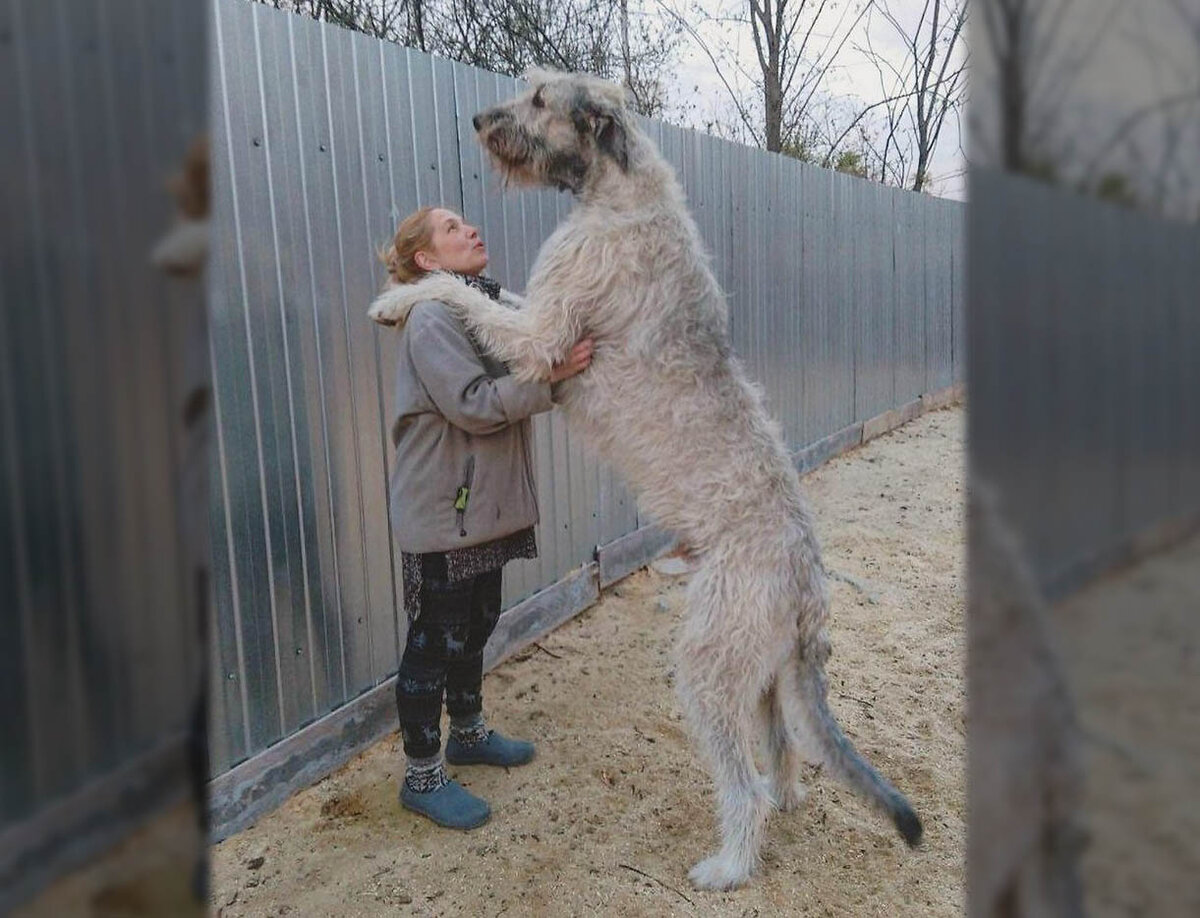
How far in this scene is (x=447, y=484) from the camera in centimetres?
352

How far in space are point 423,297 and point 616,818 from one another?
229 cm

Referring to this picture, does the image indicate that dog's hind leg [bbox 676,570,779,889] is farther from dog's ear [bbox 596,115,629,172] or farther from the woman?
dog's ear [bbox 596,115,629,172]

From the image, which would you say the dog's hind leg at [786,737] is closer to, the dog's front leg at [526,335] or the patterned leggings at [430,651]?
the patterned leggings at [430,651]

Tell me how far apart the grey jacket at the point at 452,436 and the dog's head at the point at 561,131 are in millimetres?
708

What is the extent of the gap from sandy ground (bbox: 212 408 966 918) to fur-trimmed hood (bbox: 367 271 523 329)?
6.81ft

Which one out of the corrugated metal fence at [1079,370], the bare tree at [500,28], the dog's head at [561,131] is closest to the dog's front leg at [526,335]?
the dog's head at [561,131]

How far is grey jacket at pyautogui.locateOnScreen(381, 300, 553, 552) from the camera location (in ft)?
11.0

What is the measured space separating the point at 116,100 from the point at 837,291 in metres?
10.1

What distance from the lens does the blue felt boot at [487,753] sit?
4.18m

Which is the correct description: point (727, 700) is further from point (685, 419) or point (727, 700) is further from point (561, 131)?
point (561, 131)

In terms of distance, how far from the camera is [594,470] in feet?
20.3

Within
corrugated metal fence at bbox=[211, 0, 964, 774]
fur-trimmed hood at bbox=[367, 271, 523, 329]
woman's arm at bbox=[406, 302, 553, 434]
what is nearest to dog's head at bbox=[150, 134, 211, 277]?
woman's arm at bbox=[406, 302, 553, 434]

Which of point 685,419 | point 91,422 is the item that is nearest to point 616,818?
point 685,419

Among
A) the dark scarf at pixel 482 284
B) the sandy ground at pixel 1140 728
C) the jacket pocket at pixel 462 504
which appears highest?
the dark scarf at pixel 482 284
